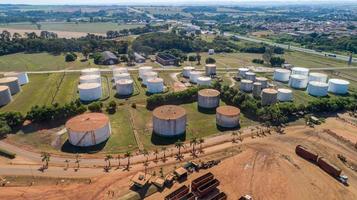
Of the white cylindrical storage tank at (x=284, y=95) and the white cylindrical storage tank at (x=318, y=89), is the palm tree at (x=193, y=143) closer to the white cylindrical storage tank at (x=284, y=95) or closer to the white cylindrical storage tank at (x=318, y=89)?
the white cylindrical storage tank at (x=284, y=95)

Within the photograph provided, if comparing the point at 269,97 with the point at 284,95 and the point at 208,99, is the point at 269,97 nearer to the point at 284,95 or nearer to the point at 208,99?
the point at 284,95

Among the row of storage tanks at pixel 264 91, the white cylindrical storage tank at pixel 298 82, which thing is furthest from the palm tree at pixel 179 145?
the white cylindrical storage tank at pixel 298 82

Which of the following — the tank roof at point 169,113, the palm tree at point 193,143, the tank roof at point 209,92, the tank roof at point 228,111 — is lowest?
the palm tree at point 193,143

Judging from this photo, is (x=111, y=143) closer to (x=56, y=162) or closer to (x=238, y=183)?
(x=56, y=162)

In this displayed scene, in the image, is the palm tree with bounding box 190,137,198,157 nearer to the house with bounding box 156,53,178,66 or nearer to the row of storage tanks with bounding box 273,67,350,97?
the row of storage tanks with bounding box 273,67,350,97

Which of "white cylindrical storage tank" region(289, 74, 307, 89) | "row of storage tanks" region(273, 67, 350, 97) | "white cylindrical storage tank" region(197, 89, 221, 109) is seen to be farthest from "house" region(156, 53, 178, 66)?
"white cylindrical storage tank" region(289, 74, 307, 89)
